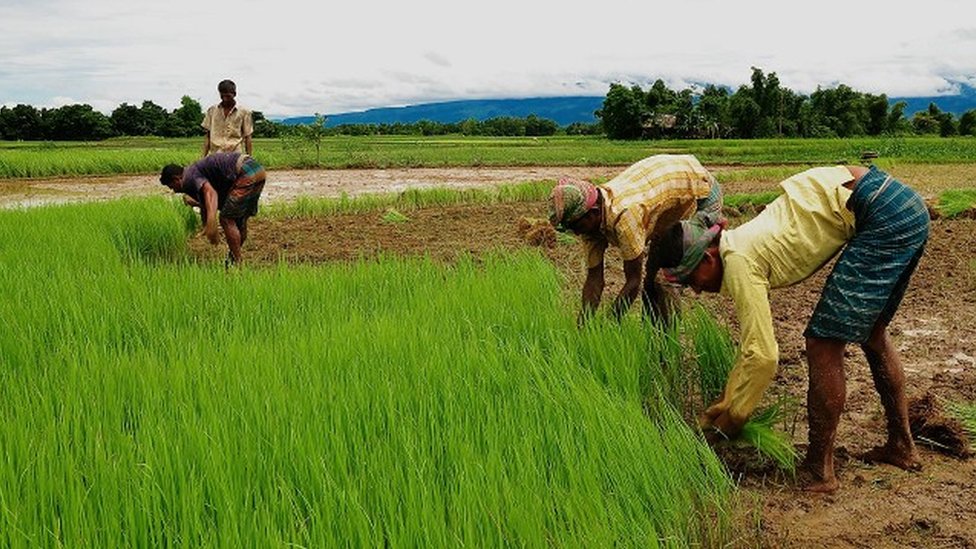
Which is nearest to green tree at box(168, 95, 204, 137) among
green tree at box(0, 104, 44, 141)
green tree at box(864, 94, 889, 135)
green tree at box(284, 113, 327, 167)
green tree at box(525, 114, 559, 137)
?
green tree at box(0, 104, 44, 141)

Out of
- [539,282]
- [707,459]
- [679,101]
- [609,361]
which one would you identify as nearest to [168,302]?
[539,282]

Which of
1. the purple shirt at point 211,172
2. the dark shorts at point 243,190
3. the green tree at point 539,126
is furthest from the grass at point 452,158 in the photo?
the green tree at point 539,126

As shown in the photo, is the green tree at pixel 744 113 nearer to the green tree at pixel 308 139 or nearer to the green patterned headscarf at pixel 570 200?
the green tree at pixel 308 139

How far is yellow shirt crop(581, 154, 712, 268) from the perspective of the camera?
3641 millimetres

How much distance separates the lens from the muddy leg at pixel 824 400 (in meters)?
2.73

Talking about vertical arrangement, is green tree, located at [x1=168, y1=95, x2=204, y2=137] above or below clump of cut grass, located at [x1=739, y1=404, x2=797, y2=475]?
above

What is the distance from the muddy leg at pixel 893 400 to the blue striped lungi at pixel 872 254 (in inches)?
11.8

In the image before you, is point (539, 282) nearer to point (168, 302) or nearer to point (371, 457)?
point (168, 302)

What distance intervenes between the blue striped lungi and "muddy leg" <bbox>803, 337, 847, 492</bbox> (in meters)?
0.08

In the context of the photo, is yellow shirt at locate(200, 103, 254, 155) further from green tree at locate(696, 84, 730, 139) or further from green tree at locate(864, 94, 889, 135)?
green tree at locate(864, 94, 889, 135)

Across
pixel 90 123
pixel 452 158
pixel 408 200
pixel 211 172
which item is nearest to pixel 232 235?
pixel 211 172

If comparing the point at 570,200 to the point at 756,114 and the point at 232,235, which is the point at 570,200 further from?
the point at 756,114

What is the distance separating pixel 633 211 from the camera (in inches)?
145

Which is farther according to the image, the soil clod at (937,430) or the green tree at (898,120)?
the green tree at (898,120)
